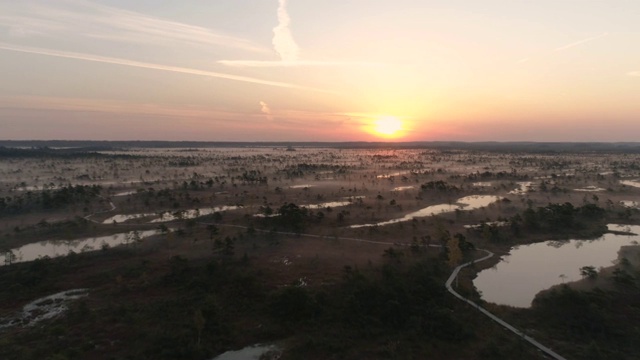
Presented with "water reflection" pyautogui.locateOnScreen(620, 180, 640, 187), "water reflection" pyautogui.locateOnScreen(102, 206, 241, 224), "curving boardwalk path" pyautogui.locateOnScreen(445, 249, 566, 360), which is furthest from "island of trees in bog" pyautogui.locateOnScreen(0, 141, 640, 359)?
"water reflection" pyautogui.locateOnScreen(620, 180, 640, 187)

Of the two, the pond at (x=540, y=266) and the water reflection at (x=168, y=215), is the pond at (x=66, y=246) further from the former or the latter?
the pond at (x=540, y=266)

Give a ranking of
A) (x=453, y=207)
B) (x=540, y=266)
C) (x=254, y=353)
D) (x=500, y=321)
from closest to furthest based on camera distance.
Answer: (x=254, y=353)
(x=500, y=321)
(x=540, y=266)
(x=453, y=207)

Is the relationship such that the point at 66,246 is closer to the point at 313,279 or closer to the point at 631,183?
the point at 313,279

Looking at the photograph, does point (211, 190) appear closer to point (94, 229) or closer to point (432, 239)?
point (94, 229)

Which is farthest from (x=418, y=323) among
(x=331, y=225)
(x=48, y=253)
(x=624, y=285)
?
(x=48, y=253)

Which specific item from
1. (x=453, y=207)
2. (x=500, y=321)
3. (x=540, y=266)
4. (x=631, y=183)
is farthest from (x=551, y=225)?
(x=631, y=183)
